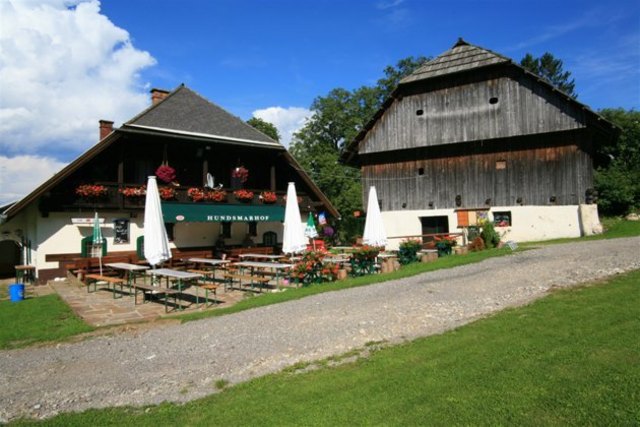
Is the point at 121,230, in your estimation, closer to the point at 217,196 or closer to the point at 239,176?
the point at 217,196

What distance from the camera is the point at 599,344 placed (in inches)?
209

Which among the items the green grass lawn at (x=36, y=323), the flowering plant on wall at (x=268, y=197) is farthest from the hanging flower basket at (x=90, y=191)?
the flowering plant on wall at (x=268, y=197)

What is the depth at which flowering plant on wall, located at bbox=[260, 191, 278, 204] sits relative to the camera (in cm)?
2311

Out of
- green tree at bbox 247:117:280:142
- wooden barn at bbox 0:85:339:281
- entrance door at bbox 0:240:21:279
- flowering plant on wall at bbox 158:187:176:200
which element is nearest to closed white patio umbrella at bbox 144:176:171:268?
wooden barn at bbox 0:85:339:281

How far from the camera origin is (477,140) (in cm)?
2342

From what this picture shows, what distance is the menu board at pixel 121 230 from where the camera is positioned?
1888 cm

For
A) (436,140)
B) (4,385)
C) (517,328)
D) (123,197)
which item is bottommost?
(4,385)

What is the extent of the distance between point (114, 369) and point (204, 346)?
143cm

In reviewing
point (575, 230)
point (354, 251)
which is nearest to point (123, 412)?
point (354, 251)

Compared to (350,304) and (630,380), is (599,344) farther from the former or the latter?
(350,304)

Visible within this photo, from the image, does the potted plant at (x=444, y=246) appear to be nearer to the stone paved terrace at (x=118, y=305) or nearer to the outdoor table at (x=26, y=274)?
the stone paved terrace at (x=118, y=305)

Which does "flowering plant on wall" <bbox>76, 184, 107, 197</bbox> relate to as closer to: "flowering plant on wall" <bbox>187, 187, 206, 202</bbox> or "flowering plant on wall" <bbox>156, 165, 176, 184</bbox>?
"flowering plant on wall" <bbox>156, 165, 176, 184</bbox>

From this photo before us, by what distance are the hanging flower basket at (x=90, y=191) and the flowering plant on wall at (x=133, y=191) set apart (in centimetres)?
82

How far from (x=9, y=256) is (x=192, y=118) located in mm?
13294
